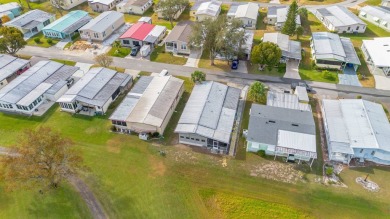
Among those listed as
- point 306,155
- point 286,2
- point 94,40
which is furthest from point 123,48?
point 286,2

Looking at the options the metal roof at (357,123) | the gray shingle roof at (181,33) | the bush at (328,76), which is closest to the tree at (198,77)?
the gray shingle roof at (181,33)

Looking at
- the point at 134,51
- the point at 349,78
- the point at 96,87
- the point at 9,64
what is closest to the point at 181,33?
the point at 134,51

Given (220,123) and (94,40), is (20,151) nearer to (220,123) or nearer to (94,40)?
(220,123)

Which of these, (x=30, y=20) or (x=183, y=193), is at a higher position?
(x=30, y=20)

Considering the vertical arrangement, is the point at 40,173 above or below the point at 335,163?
above

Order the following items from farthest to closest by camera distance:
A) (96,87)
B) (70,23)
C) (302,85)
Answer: (70,23)
(302,85)
(96,87)

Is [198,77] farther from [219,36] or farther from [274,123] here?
[274,123]

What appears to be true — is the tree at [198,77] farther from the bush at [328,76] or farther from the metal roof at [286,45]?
the bush at [328,76]
